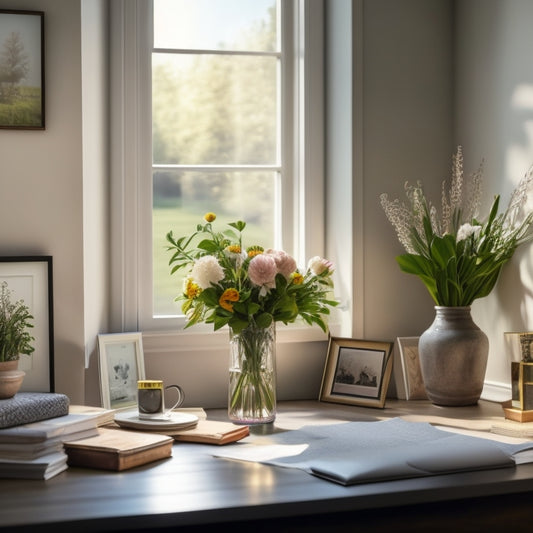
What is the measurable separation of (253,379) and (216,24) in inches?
52.4

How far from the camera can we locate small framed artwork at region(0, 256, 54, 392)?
2289mm

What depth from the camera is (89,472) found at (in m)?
1.83

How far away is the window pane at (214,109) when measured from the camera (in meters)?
2.86

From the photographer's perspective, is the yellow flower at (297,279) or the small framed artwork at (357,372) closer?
the yellow flower at (297,279)

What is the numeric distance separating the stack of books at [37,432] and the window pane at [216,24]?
143cm

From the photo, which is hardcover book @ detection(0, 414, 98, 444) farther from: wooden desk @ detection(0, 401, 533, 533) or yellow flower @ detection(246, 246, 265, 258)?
yellow flower @ detection(246, 246, 265, 258)

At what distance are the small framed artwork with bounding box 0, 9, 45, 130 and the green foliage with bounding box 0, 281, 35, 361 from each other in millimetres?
479

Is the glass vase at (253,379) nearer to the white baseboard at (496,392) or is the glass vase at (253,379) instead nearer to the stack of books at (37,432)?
the stack of books at (37,432)

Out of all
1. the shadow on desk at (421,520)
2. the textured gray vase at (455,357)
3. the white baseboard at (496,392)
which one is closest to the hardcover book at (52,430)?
the shadow on desk at (421,520)

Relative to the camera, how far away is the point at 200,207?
9.54 feet

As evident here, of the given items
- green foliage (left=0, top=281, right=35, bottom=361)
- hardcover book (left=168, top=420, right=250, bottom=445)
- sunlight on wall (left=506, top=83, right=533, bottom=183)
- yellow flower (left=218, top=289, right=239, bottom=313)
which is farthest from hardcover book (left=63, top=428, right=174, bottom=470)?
sunlight on wall (left=506, top=83, right=533, bottom=183)

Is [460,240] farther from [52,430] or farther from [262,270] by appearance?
[52,430]

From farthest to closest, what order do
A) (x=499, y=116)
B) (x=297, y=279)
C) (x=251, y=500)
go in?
(x=499, y=116) < (x=297, y=279) < (x=251, y=500)

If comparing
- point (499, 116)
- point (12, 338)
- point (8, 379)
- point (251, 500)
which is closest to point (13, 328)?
point (12, 338)
